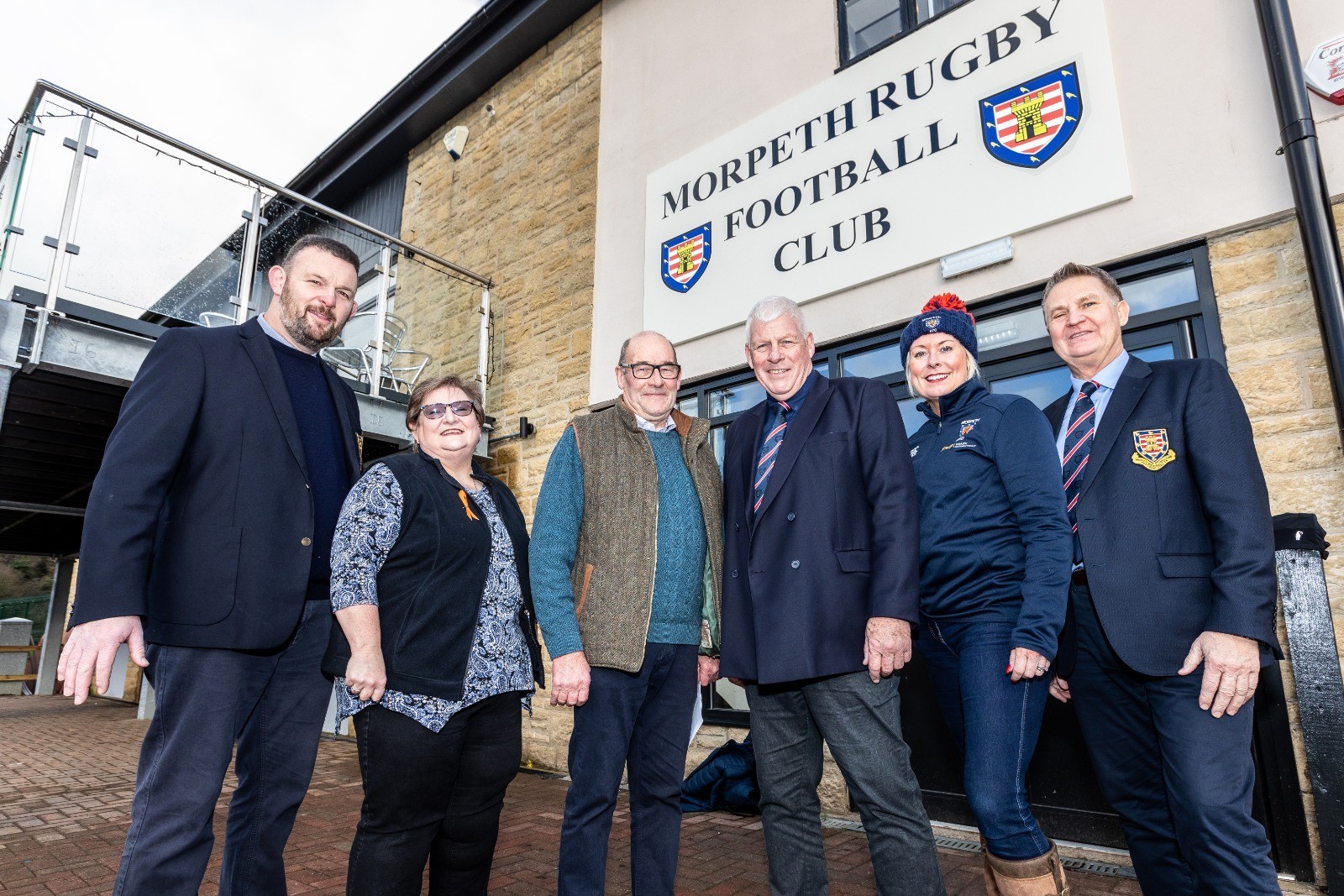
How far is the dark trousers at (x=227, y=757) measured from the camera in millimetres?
1805

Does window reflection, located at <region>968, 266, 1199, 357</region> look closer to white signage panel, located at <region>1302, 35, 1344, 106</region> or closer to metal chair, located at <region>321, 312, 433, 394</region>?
white signage panel, located at <region>1302, 35, 1344, 106</region>

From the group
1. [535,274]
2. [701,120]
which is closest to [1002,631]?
[701,120]

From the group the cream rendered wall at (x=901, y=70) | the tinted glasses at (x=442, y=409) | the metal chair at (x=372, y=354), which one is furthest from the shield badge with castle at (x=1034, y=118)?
the metal chair at (x=372, y=354)

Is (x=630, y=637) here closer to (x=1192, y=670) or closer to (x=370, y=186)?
(x=1192, y=670)

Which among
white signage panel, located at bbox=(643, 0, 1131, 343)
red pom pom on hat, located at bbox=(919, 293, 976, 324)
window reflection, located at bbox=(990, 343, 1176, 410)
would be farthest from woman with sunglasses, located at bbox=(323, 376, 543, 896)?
white signage panel, located at bbox=(643, 0, 1131, 343)

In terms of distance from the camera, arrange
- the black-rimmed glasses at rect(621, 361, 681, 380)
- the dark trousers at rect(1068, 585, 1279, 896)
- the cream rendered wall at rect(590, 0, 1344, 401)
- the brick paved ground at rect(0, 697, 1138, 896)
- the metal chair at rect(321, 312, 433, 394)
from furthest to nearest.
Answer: the metal chair at rect(321, 312, 433, 394) < the cream rendered wall at rect(590, 0, 1344, 401) < the brick paved ground at rect(0, 697, 1138, 896) < the black-rimmed glasses at rect(621, 361, 681, 380) < the dark trousers at rect(1068, 585, 1279, 896)

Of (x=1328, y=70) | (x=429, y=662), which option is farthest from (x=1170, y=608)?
(x=1328, y=70)

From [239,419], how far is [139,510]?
1.16ft

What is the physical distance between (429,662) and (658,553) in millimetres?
763

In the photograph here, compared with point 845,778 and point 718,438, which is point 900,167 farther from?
point 845,778

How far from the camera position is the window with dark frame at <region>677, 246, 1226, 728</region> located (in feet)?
11.9

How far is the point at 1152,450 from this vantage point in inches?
82.0

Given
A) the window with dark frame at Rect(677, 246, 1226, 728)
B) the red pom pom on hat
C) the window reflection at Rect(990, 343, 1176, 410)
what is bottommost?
the red pom pom on hat

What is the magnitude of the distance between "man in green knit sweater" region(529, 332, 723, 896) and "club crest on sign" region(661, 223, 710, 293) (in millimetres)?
3188
